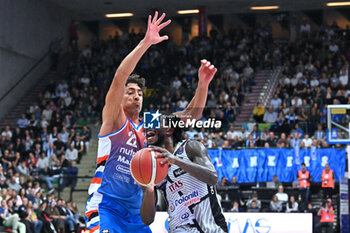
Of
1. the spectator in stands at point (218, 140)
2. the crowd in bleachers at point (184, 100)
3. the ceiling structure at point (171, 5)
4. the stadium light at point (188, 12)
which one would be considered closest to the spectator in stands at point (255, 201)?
the crowd in bleachers at point (184, 100)

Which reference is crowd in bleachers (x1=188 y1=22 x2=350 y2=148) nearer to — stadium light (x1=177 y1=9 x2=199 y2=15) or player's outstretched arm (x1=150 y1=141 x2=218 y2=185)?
stadium light (x1=177 y1=9 x2=199 y2=15)

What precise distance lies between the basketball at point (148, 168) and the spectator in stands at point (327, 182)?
1560 cm

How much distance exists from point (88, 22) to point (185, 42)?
8.98 metres

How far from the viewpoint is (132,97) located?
664 cm

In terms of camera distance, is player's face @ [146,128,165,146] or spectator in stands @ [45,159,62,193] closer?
player's face @ [146,128,165,146]

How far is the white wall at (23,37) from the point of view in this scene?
30828 mm

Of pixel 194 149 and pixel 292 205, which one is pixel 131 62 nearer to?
pixel 194 149

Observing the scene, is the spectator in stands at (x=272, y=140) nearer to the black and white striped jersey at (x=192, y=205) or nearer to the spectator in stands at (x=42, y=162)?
the spectator in stands at (x=42, y=162)

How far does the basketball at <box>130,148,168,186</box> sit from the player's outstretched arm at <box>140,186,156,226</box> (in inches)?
11.3

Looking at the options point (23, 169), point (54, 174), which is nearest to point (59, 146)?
point (54, 174)

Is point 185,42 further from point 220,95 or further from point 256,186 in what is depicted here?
point 256,186

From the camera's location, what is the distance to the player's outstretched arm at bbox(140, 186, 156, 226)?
567 cm

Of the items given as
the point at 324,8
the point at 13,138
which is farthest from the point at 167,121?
the point at 324,8

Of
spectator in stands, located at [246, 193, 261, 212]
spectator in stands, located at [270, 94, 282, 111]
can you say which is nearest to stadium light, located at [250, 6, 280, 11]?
spectator in stands, located at [270, 94, 282, 111]
